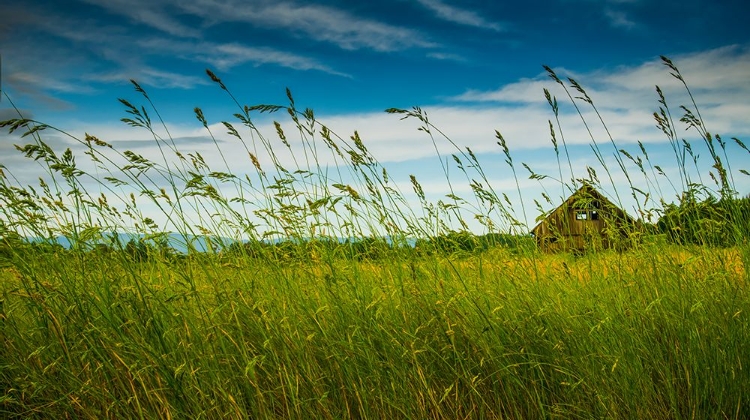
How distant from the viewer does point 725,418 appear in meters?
2.13

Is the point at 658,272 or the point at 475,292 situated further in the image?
the point at 658,272

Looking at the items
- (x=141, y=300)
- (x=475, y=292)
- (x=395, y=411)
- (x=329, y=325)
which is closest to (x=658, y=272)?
(x=475, y=292)

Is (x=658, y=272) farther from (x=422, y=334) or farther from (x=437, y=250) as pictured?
(x=422, y=334)

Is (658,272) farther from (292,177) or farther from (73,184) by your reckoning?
(73,184)

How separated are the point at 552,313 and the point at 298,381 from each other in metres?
1.30

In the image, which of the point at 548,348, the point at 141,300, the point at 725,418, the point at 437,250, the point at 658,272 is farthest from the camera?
the point at 437,250

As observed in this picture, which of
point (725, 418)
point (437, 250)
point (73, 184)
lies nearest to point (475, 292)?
point (437, 250)

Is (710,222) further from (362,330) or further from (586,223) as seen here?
(362,330)

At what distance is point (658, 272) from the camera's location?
2.88 m

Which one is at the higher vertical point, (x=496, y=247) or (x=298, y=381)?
(x=496, y=247)

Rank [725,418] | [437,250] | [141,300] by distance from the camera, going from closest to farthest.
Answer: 1. [725,418]
2. [141,300]
3. [437,250]

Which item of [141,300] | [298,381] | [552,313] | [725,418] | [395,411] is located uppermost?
[141,300]

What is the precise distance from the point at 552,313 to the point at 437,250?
93cm

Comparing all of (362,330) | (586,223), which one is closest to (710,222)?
(586,223)
